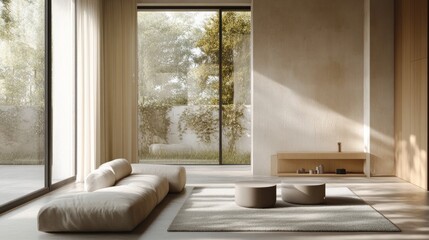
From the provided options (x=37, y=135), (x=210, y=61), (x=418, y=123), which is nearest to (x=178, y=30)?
(x=210, y=61)

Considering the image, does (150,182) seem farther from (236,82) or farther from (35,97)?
(236,82)

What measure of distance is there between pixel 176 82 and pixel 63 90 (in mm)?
2191

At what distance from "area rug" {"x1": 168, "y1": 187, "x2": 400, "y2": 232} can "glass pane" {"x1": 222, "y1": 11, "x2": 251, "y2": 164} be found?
3058 millimetres

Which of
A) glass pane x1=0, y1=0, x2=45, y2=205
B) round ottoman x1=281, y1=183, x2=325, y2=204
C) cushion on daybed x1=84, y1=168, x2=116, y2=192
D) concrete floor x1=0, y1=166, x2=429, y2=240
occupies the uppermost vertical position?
glass pane x1=0, y1=0, x2=45, y2=205

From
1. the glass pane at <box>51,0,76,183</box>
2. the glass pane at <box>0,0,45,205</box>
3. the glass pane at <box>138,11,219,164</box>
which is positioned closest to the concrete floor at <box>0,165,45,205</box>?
the glass pane at <box>0,0,45,205</box>

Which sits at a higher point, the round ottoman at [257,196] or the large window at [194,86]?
the large window at [194,86]

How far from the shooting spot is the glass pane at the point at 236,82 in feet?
30.2

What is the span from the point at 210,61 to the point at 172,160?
1.78m

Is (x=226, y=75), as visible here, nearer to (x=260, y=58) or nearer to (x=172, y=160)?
(x=260, y=58)

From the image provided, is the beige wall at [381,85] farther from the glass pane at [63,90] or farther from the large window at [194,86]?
the glass pane at [63,90]

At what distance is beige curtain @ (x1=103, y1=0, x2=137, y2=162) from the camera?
8805mm

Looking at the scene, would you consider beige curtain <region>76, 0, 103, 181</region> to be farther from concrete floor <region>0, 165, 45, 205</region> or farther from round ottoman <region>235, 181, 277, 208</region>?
round ottoman <region>235, 181, 277, 208</region>

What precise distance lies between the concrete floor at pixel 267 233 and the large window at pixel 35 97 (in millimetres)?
363

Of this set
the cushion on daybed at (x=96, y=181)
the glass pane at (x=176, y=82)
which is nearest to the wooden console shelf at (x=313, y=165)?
the glass pane at (x=176, y=82)
